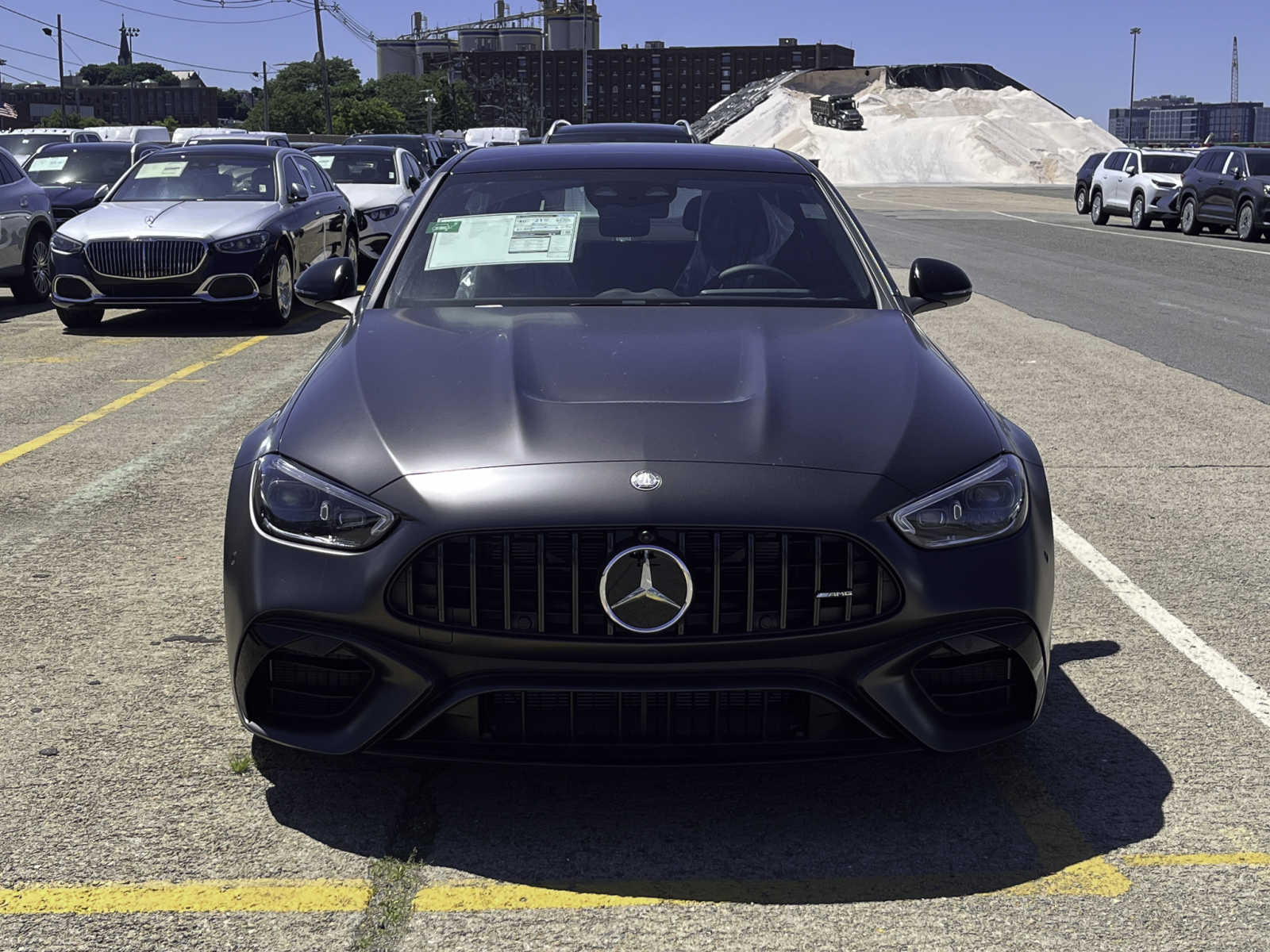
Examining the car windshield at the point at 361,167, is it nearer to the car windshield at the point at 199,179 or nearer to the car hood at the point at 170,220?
the car windshield at the point at 199,179

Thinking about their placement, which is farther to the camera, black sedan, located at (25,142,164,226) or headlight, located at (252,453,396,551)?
black sedan, located at (25,142,164,226)

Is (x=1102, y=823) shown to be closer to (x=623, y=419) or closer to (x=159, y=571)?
(x=623, y=419)

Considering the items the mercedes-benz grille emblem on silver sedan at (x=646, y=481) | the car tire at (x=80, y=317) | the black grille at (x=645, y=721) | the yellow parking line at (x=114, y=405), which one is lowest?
the yellow parking line at (x=114, y=405)

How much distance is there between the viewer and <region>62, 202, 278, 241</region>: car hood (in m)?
13.3

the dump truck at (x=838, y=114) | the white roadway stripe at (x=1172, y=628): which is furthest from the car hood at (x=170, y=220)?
the dump truck at (x=838, y=114)

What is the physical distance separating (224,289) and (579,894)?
438 inches

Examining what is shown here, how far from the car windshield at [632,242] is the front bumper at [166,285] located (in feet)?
28.4

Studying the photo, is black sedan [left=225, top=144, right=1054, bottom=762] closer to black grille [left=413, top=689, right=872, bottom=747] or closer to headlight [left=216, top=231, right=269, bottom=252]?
black grille [left=413, top=689, right=872, bottom=747]

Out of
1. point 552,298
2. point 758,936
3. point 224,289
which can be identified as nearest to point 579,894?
point 758,936

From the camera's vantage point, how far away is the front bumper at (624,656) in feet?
10.4

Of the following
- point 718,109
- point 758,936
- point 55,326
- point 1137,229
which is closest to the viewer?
point 758,936

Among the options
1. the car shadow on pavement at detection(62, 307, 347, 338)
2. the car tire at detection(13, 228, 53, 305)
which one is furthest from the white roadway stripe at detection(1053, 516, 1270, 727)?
the car tire at detection(13, 228, 53, 305)

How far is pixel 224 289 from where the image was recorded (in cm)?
1343

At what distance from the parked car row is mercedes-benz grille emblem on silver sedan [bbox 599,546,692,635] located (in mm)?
26824
